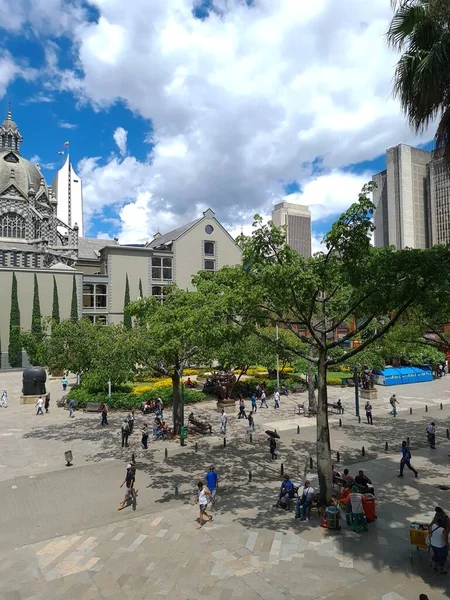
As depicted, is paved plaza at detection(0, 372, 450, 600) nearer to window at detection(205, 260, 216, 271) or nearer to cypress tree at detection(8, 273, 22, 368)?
cypress tree at detection(8, 273, 22, 368)

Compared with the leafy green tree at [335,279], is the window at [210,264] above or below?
above

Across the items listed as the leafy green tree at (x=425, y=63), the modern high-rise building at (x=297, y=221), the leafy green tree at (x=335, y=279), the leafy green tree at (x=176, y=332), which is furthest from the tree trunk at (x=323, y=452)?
the modern high-rise building at (x=297, y=221)

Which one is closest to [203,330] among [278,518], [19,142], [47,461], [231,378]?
[278,518]

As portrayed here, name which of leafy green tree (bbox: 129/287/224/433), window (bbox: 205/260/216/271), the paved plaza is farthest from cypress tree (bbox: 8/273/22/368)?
leafy green tree (bbox: 129/287/224/433)

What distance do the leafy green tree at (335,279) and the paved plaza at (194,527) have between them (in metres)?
2.60

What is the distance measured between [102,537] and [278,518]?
482 centimetres

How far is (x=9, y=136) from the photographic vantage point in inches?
3258

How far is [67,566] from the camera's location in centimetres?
1006

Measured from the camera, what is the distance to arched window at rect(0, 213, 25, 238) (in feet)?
234

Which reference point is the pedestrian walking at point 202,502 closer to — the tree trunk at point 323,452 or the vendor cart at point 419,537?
the tree trunk at point 323,452

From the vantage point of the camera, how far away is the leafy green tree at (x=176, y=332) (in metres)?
13.2

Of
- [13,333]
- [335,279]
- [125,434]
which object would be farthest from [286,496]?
[13,333]

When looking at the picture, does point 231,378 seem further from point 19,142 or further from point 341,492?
point 19,142

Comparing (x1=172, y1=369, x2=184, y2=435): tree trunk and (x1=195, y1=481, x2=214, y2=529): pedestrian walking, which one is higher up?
(x1=172, y1=369, x2=184, y2=435): tree trunk
